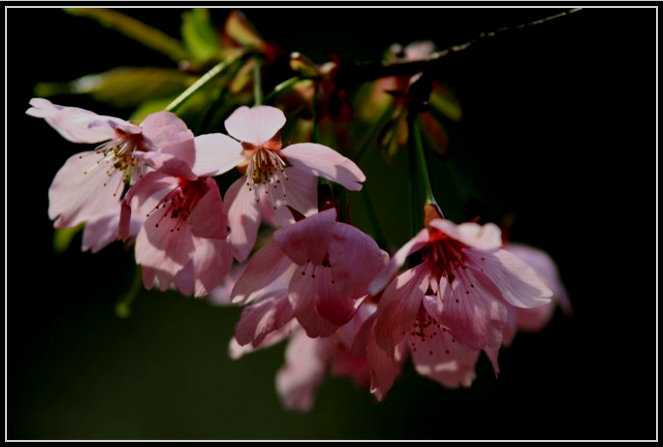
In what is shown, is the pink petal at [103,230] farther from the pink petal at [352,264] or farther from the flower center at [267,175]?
the pink petal at [352,264]

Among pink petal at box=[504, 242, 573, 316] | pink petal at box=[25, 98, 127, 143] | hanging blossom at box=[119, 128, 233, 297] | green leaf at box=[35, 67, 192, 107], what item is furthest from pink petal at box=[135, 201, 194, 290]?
pink petal at box=[504, 242, 573, 316]

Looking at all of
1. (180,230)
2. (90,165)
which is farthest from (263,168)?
(90,165)

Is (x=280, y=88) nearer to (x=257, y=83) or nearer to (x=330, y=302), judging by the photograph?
(x=257, y=83)

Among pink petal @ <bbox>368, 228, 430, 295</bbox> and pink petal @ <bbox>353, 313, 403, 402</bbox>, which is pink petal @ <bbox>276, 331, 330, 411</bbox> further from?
pink petal @ <bbox>368, 228, 430, 295</bbox>

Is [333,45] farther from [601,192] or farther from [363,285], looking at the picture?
[363,285]

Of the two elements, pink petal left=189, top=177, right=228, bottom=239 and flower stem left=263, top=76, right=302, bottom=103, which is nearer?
pink petal left=189, top=177, right=228, bottom=239
